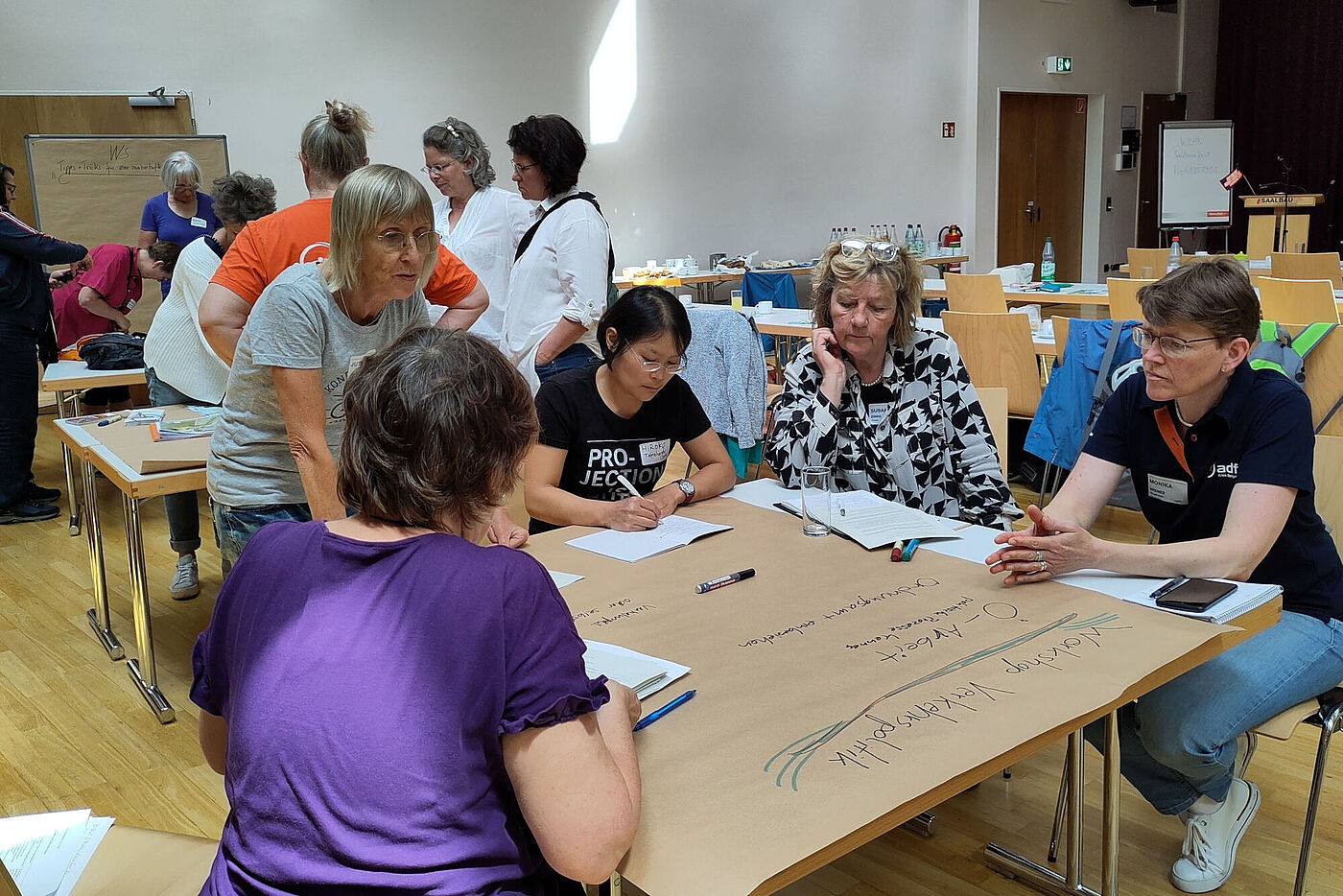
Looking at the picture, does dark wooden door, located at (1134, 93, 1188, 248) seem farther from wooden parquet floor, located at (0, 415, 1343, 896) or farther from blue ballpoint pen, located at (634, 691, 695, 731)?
blue ballpoint pen, located at (634, 691, 695, 731)

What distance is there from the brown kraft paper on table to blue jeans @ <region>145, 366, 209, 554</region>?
2.30 metres

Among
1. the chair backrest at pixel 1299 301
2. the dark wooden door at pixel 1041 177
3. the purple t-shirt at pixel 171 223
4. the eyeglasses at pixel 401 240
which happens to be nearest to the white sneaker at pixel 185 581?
the eyeglasses at pixel 401 240

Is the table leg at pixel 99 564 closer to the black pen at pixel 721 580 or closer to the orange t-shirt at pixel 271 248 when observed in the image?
the orange t-shirt at pixel 271 248

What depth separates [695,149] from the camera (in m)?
9.60

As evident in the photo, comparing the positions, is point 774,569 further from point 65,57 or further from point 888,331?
point 65,57

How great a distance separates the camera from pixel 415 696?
3.52 feet

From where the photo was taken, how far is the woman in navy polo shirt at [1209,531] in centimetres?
185

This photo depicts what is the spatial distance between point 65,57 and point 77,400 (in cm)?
274

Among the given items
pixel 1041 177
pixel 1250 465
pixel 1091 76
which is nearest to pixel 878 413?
pixel 1250 465

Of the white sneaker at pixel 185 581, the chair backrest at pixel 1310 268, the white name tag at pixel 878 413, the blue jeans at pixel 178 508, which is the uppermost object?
the chair backrest at pixel 1310 268

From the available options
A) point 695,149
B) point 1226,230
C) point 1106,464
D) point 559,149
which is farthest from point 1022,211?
point 1106,464

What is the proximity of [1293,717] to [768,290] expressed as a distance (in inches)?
241

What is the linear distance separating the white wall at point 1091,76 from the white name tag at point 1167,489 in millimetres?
9883

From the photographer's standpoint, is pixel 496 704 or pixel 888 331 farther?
pixel 888 331
